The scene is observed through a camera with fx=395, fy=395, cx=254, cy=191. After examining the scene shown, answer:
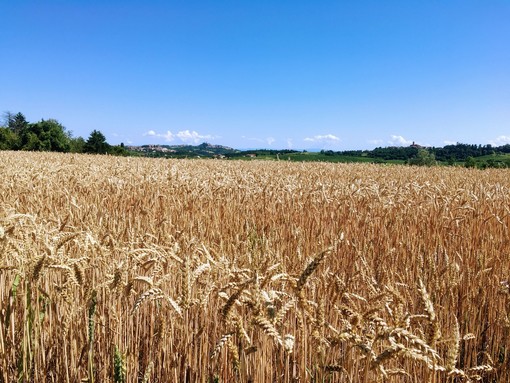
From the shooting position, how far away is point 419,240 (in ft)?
15.6

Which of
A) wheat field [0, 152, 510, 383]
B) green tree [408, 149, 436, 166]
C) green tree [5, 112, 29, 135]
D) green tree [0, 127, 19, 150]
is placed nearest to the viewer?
wheat field [0, 152, 510, 383]

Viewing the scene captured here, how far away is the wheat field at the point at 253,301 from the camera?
5.41 feet

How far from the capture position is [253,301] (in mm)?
1423

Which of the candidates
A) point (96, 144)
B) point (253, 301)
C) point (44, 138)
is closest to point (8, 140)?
point (44, 138)

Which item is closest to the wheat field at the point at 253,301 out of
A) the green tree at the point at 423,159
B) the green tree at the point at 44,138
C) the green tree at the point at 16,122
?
the green tree at the point at 423,159

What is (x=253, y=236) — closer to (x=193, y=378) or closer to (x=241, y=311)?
(x=241, y=311)

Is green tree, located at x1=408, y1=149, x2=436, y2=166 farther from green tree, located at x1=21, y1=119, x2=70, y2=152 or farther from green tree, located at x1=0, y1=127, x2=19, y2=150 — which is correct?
green tree, located at x1=0, y1=127, x2=19, y2=150

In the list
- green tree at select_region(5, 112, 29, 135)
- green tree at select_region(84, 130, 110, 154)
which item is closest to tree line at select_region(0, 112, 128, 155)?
green tree at select_region(84, 130, 110, 154)

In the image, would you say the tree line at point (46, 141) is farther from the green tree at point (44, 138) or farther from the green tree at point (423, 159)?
the green tree at point (423, 159)

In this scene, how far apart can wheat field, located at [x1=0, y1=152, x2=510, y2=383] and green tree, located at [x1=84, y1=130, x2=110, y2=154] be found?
2133 inches

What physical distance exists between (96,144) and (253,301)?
6040 cm

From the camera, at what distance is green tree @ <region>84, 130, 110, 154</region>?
185ft

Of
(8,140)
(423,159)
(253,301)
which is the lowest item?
(253,301)

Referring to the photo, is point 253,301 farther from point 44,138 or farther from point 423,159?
point 44,138
